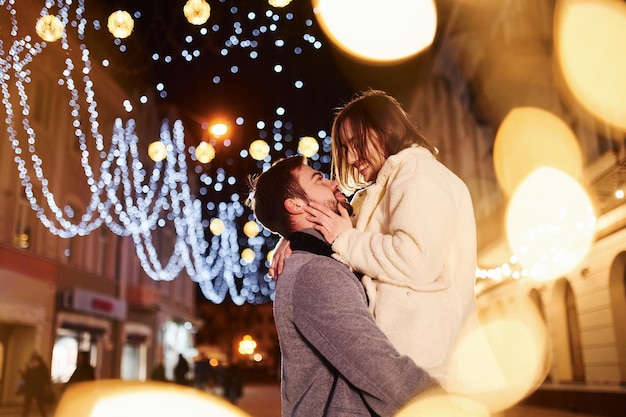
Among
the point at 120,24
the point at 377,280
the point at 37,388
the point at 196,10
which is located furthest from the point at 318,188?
the point at 37,388

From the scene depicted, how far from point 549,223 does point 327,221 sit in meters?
16.5

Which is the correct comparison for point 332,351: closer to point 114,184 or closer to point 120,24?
point 120,24

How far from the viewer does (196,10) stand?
1002 cm

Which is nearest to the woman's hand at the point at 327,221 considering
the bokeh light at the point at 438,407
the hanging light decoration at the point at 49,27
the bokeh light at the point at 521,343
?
the bokeh light at the point at 438,407

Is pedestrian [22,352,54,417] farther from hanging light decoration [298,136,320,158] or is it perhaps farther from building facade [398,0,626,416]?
building facade [398,0,626,416]

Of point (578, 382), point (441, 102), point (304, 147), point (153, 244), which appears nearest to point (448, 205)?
point (304, 147)

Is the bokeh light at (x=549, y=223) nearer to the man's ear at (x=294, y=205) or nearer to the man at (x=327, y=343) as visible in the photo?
the man's ear at (x=294, y=205)

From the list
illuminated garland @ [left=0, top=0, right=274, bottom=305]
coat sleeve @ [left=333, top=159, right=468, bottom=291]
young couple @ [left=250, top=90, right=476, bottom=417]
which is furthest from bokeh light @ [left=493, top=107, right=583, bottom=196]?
coat sleeve @ [left=333, top=159, right=468, bottom=291]

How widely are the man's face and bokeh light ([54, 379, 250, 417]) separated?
1262 centimetres

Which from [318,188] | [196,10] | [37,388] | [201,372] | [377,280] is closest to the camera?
[377,280]

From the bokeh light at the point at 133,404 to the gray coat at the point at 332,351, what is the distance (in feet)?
41.7

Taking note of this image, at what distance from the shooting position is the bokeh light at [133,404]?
1439cm

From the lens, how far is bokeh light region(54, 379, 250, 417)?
14387 mm

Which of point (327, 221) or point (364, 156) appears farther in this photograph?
point (364, 156)
